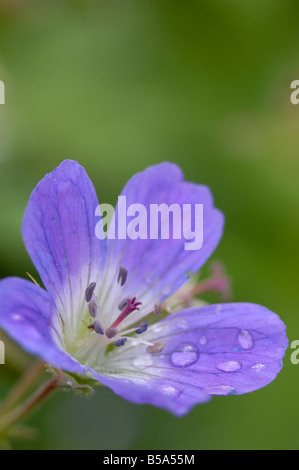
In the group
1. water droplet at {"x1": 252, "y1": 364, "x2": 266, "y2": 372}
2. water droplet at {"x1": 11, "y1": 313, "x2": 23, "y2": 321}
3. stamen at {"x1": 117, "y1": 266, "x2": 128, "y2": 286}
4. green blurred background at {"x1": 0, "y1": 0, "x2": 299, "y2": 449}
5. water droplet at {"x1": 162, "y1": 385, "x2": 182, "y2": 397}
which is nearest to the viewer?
water droplet at {"x1": 11, "y1": 313, "x2": 23, "y2": 321}

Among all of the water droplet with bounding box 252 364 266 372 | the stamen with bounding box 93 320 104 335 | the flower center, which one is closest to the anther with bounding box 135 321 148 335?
the flower center

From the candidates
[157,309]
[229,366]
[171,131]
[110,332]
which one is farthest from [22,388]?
[171,131]

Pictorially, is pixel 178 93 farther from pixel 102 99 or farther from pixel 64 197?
pixel 64 197

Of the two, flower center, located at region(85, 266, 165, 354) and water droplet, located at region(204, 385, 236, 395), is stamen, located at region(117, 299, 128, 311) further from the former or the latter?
water droplet, located at region(204, 385, 236, 395)

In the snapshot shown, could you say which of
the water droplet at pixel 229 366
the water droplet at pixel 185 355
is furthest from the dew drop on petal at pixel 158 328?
the water droplet at pixel 229 366

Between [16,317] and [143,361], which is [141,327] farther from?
[16,317]
